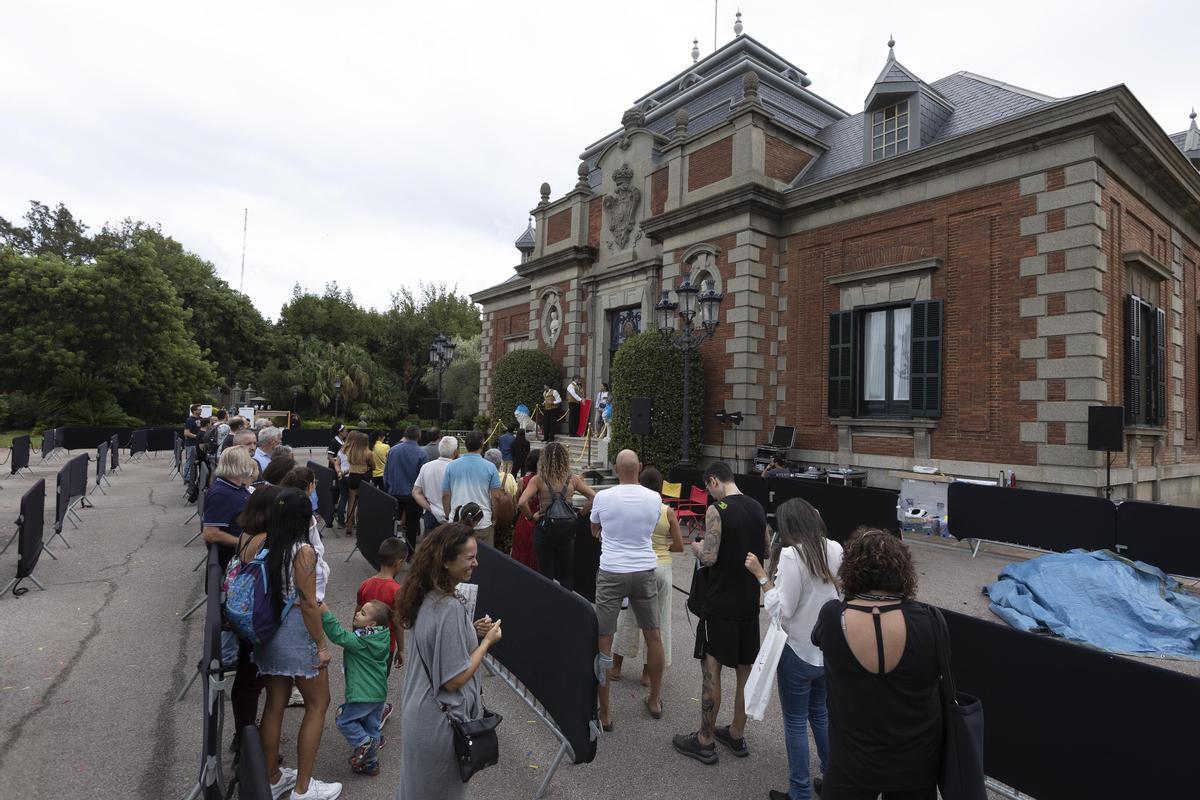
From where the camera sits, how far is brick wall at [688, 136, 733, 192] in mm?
15797

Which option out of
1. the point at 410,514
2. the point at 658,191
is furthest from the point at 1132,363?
the point at 410,514

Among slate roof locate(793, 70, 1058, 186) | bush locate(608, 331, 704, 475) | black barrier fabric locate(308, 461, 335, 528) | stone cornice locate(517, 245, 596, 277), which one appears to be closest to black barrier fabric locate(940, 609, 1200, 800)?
black barrier fabric locate(308, 461, 335, 528)

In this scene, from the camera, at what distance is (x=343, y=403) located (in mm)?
40875

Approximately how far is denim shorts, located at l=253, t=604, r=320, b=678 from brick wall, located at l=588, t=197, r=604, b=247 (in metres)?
18.8

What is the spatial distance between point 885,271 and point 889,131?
3531mm

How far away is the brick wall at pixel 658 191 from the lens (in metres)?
18.0

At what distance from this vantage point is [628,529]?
4.52m

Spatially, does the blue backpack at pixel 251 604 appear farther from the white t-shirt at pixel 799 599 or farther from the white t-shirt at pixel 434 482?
the white t-shirt at pixel 434 482

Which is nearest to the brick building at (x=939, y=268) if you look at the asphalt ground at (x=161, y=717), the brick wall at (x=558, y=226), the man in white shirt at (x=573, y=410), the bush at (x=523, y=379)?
the man in white shirt at (x=573, y=410)

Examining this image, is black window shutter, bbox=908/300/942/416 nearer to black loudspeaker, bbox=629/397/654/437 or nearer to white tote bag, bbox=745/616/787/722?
black loudspeaker, bbox=629/397/654/437

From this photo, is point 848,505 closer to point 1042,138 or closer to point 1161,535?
point 1161,535

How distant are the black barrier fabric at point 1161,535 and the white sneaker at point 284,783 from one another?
10155 mm

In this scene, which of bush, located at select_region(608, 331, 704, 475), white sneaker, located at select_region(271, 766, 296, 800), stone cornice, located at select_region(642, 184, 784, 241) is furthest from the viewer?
bush, located at select_region(608, 331, 704, 475)

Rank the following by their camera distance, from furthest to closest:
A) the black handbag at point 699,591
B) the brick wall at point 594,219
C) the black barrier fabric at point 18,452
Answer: the brick wall at point 594,219 → the black barrier fabric at point 18,452 → the black handbag at point 699,591
